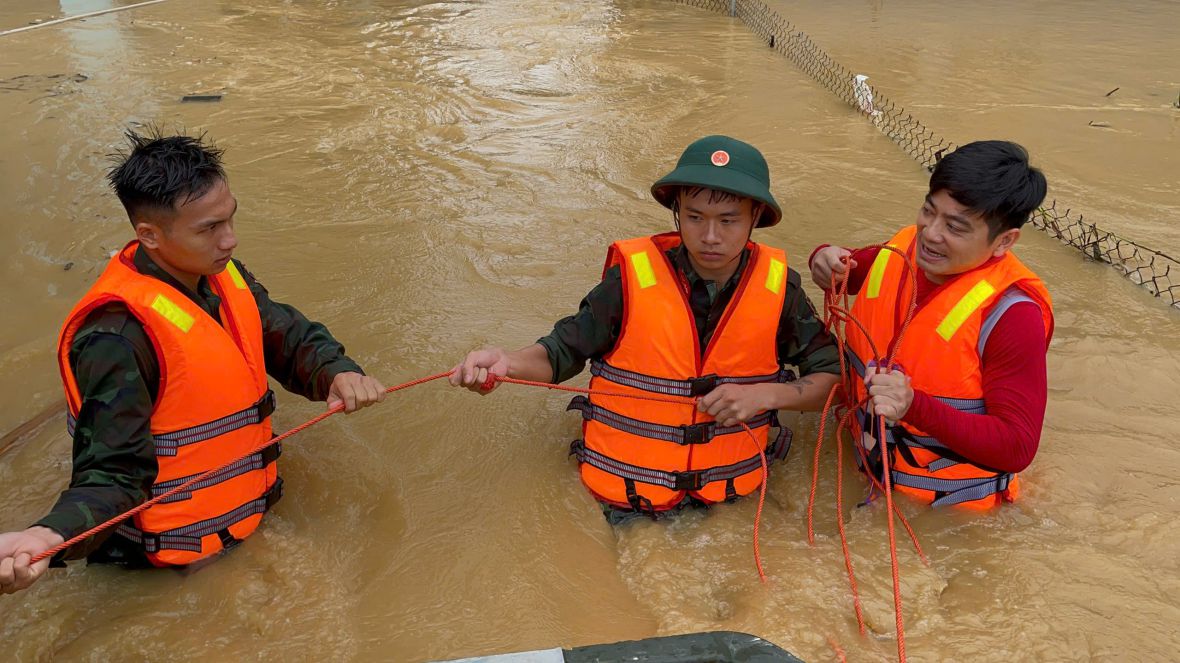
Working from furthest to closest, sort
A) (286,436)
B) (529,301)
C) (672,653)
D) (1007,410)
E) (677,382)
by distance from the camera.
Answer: (529,301) < (677,382) < (286,436) < (1007,410) < (672,653)

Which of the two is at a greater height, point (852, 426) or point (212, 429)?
point (212, 429)

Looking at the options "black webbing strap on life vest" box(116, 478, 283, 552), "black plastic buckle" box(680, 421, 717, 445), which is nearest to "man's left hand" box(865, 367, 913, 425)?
"black plastic buckle" box(680, 421, 717, 445)

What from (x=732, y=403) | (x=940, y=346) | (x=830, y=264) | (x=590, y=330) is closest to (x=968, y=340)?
(x=940, y=346)

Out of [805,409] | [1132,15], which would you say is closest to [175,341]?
[805,409]

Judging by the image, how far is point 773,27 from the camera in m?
11.6

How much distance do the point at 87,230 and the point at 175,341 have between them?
3879 millimetres

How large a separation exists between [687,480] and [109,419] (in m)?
1.98

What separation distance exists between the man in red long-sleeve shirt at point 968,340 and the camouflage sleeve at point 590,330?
2.97 ft

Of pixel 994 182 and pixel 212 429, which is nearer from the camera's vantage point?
pixel 994 182

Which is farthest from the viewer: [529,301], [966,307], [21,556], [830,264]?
[529,301]

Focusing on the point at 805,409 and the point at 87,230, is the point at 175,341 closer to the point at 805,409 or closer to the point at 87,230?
the point at 805,409

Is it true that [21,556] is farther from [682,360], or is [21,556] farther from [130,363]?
[682,360]

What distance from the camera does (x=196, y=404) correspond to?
283cm

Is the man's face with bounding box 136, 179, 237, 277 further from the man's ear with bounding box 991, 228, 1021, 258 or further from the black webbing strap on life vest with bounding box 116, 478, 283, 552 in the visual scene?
the man's ear with bounding box 991, 228, 1021, 258
